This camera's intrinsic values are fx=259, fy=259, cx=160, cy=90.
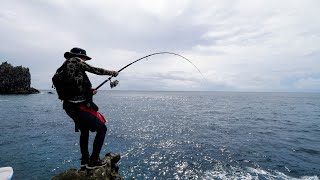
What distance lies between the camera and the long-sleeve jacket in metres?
7.05

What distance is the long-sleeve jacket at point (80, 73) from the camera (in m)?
7.05

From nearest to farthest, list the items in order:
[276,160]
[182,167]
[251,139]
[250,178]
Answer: [250,178] → [182,167] → [276,160] → [251,139]

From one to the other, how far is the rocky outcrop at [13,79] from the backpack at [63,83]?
14130 cm

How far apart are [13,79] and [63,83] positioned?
144 meters

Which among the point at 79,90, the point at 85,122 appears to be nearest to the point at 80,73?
the point at 79,90

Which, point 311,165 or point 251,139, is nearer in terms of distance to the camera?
point 311,165

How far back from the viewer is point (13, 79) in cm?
13138

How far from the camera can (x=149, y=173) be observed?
1560cm

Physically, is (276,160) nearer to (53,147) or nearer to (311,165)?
(311,165)

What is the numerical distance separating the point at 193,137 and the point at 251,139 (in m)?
5.75

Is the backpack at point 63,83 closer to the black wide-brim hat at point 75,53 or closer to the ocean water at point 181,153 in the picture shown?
the black wide-brim hat at point 75,53

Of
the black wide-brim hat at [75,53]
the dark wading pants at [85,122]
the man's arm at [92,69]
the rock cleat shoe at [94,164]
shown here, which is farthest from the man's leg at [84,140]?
the black wide-brim hat at [75,53]

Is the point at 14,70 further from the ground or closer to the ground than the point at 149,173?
further from the ground

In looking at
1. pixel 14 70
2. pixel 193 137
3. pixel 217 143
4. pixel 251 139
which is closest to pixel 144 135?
pixel 193 137
